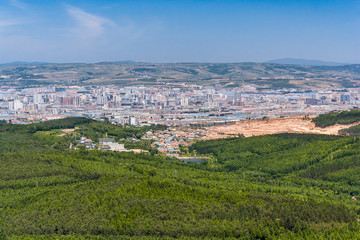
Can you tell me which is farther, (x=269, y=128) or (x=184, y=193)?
(x=269, y=128)

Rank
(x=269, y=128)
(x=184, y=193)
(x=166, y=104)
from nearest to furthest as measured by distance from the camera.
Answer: (x=184, y=193)
(x=269, y=128)
(x=166, y=104)

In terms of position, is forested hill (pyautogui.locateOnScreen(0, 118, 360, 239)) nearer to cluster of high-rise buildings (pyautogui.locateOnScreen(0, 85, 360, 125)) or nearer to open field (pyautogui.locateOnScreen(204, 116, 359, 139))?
open field (pyautogui.locateOnScreen(204, 116, 359, 139))

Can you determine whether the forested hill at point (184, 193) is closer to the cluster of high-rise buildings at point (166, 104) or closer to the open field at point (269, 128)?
the open field at point (269, 128)

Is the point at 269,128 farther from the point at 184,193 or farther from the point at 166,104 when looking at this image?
the point at 166,104

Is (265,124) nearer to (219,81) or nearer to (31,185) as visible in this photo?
(31,185)

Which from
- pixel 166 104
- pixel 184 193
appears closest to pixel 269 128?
pixel 184 193

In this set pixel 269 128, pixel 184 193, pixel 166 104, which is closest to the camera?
pixel 184 193

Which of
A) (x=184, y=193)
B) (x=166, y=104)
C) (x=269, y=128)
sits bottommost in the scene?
(x=166, y=104)
